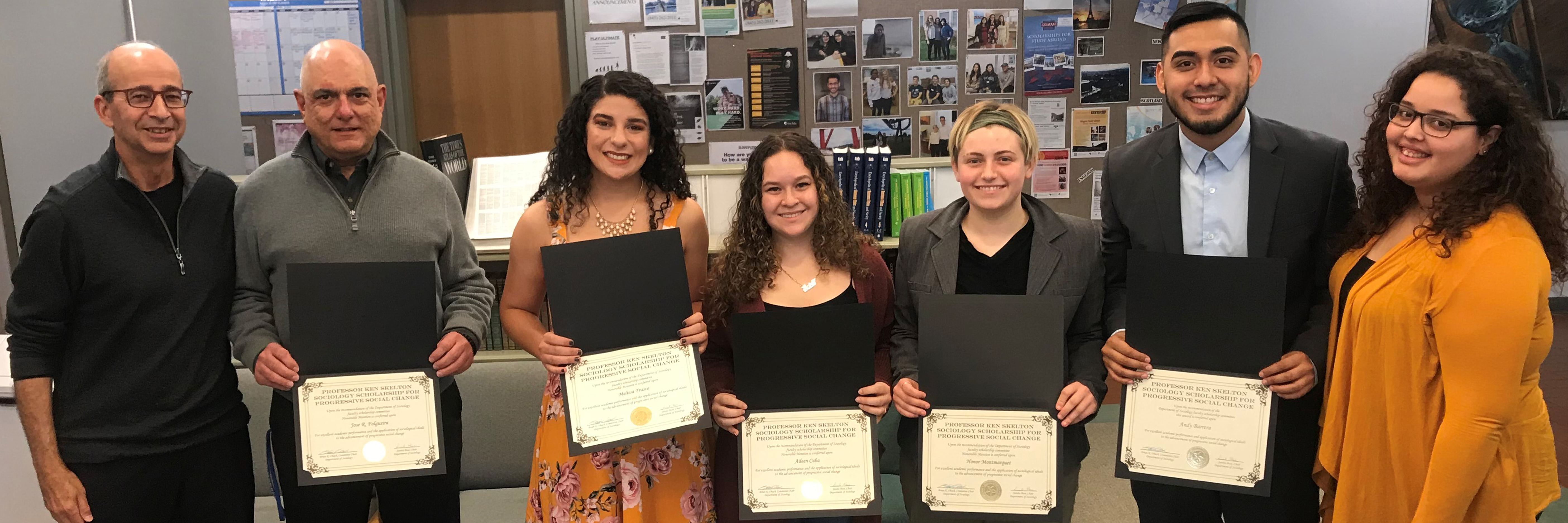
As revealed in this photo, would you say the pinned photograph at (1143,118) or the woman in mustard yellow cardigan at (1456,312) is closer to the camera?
the woman in mustard yellow cardigan at (1456,312)

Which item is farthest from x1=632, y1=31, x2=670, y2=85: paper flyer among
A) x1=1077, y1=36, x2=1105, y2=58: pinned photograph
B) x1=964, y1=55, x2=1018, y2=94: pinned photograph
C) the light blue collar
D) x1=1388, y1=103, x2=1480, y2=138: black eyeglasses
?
x1=1388, y1=103, x2=1480, y2=138: black eyeglasses

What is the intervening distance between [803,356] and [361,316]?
0.88m

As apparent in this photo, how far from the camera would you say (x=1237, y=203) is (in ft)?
5.90

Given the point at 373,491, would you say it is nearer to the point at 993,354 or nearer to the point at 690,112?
the point at 993,354

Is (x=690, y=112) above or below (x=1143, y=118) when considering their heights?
above

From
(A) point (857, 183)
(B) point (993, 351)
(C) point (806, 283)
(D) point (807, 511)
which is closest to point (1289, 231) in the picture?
(B) point (993, 351)

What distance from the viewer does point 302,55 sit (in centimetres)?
452

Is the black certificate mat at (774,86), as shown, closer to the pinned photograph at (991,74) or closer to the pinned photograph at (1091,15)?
the pinned photograph at (991,74)

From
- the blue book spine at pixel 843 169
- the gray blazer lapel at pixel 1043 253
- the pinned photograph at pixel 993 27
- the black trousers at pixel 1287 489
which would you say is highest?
the pinned photograph at pixel 993 27

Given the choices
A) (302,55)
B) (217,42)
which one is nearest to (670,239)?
(217,42)

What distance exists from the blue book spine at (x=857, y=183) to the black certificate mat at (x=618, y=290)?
1.38 meters

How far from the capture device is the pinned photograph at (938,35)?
165 inches

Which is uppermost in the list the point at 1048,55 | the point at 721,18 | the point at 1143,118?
the point at 721,18

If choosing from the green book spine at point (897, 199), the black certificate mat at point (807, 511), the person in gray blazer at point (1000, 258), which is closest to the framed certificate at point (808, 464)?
the black certificate mat at point (807, 511)
